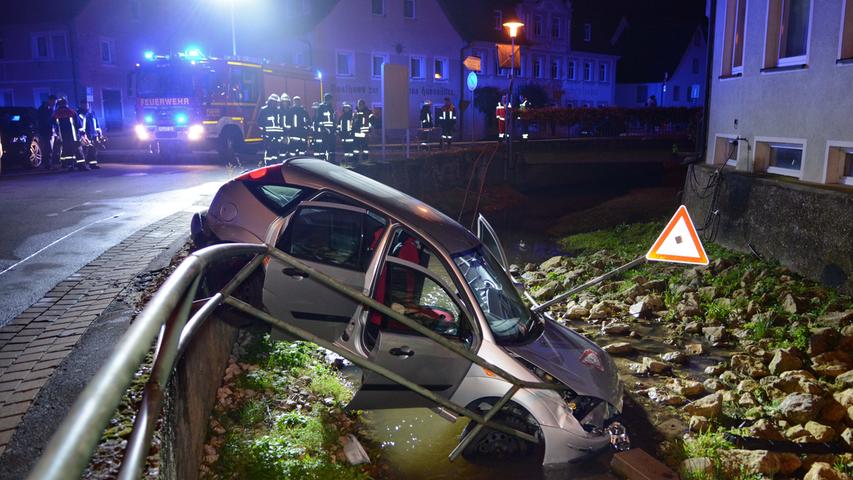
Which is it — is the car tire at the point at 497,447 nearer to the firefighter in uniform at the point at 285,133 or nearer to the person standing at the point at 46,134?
the firefighter in uniform at the point at 285,133

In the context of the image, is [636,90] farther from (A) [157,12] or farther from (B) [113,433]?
(B) [113,433]

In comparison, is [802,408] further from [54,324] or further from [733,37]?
[733,37]

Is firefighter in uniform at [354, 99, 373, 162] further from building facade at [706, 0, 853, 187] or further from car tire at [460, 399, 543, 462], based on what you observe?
car tire at [460, 399, 543, 462]

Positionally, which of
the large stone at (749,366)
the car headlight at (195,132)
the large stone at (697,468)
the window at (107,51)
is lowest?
the large stone at (749,366)

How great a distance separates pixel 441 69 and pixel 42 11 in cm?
2206

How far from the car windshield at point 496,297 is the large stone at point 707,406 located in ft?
6.38

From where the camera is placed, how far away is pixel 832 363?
7.15m

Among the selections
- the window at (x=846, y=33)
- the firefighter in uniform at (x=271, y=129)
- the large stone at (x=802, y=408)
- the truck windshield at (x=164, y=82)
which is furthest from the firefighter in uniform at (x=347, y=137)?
the large stone at (x=802, y=408)

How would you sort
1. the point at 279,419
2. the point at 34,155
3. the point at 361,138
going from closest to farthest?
the point at 279,419 < the point at 361,138 < the point at 34,155

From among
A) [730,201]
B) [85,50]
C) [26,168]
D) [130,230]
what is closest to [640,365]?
[730,201]

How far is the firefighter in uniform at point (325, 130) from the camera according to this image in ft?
61.1

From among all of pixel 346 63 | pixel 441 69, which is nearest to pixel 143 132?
pixel 346 63

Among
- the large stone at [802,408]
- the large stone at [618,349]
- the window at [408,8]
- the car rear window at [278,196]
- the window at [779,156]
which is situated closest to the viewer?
the large stone at [802,408]

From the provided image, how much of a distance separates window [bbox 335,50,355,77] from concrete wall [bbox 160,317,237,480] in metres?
32.5
